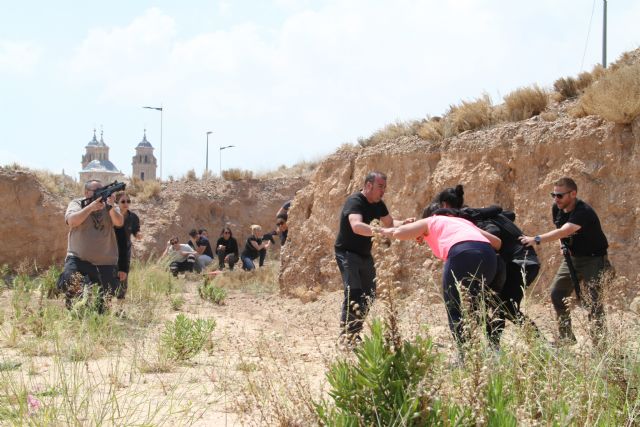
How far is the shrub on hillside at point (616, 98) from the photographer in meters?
8.99

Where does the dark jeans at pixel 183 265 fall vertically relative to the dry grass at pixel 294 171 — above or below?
below

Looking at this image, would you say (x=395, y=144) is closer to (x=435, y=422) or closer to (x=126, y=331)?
(x=126, y=331)

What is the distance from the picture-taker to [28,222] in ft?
64.6

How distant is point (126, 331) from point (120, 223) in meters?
1.38

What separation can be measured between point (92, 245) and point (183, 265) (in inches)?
317

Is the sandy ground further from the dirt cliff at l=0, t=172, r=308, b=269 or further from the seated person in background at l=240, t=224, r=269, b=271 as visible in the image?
the dirt cliff at l=0, t=172, r=308, b=269

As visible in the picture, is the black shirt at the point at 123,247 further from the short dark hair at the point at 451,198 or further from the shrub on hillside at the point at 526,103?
the shrub on hillside at the point at 526,103

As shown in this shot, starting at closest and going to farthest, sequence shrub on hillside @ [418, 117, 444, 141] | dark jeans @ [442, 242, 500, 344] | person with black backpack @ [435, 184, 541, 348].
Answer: dark jeans @ [442, 242, 500, 344] → person with black backpack @ [435, 184, 541, 348] → shrub on hillside @ [418, 117, 444, 141]

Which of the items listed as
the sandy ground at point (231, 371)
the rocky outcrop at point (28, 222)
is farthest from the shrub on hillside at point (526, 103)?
the rocky outcrop at point (28, 222)

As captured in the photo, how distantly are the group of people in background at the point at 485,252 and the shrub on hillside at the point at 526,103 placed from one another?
438cm

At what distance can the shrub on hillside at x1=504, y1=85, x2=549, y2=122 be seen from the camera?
11.0m

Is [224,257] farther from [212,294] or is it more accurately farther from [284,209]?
[212,294]

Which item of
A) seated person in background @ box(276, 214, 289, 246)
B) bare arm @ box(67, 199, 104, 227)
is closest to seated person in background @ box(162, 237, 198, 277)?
seated person in background @ box(276, 214, 289, 246)

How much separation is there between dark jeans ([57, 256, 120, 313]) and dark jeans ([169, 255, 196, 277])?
734 cm
